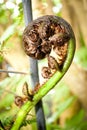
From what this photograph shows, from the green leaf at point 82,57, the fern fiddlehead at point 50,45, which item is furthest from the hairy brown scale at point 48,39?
the green leaf at point 82,57

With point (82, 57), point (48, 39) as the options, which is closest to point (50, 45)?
point (48, 39)

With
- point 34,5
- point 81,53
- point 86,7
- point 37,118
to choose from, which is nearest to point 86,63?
point 81,53

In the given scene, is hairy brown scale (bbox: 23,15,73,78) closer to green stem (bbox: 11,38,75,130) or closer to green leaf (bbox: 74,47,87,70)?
green stem (bbox: 11,38,75,130)

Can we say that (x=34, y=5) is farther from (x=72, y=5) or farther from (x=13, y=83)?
(x=72, y=5)

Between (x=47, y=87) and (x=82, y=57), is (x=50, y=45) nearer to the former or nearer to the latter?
(x=47, y=87)

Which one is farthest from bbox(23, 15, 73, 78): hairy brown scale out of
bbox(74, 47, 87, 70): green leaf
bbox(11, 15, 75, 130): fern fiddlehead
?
bbox(74, 47, 87, 70): green leaf

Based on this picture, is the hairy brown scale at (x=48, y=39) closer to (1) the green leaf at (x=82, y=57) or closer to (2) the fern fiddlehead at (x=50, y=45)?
(2) the fern fiddlehead at (x=50, y=45)

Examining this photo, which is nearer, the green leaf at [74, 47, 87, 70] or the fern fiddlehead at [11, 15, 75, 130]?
the fern fiddlehead at [11, 15, 75, 130]

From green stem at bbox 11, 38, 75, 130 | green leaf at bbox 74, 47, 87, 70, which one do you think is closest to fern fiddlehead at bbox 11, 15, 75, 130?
green stem at bbox 11, 38, 75, 130

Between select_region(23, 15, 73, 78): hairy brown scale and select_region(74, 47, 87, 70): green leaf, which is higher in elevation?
select_region(23, 15, 73, 78): hairy brown scale
